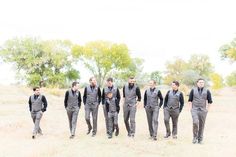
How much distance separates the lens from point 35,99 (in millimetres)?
16062

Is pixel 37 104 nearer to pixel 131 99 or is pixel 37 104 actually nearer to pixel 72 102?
pixel 72 102

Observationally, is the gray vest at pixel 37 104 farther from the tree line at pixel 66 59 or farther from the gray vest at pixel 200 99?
the tree line at pixel 66 59

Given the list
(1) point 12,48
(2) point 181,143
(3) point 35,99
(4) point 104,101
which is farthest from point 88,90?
(1) point 12,48

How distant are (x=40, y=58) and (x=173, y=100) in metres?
61.0

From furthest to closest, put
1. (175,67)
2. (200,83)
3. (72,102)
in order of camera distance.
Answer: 1. (175,67)
2. (72,102)
3. (200,83)

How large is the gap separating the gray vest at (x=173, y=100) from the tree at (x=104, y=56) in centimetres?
6570

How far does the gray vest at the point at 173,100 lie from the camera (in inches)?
597

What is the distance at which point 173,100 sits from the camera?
15188 mm

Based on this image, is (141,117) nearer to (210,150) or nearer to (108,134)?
(108,134)

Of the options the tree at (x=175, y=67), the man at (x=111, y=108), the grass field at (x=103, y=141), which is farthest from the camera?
the tree at (x=175, y=67)

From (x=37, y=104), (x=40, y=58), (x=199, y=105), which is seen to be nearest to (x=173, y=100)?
(x=199, y=105)

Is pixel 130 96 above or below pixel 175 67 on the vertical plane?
below

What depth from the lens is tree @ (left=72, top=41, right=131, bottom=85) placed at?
268ft

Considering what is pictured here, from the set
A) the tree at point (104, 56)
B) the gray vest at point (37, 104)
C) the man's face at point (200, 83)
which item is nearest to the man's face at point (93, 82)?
the gray vest at point (37, 104)
